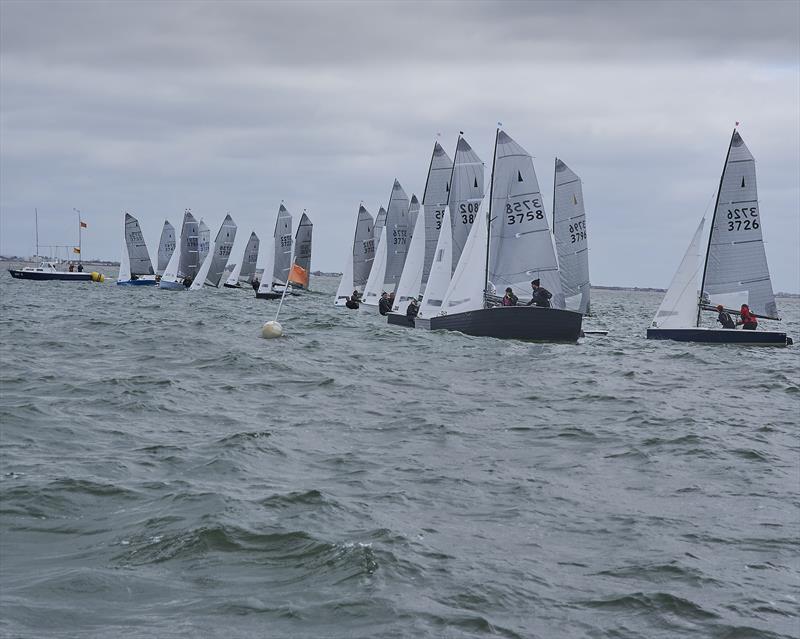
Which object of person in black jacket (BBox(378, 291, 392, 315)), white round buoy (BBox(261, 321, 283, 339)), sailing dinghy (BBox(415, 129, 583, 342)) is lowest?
white round buoy (BBox(261, 321, 283, 339))

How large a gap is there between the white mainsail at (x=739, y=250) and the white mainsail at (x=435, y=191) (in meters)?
12.1

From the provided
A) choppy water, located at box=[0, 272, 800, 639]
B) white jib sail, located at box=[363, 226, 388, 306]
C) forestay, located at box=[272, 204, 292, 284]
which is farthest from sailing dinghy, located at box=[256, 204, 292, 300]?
choppy water, located at box=[0, 272, 800, 639]

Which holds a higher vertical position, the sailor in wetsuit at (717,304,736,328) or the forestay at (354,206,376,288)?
the forestay at (354,206,376,288)

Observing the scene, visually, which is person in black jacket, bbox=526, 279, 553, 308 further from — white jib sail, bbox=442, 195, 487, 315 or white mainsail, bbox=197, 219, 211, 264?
white mainsail, bbox=197, 219, 211, 264

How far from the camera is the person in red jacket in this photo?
31.5m

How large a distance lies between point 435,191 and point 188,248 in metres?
37.6

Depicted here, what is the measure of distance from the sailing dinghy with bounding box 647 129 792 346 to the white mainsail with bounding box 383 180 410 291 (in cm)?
1602

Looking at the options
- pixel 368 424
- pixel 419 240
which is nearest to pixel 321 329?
pixel 419 240

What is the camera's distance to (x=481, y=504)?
972cm

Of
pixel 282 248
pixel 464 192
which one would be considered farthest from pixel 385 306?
pixel 282 248

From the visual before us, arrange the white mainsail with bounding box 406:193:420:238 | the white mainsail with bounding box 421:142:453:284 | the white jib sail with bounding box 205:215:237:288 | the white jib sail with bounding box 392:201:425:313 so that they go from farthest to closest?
the white jib sail with bounding box 205:215:237:288, the white mainsail with bounding box 406:193:420:238, the white mainsail with bounding box 421:142:453:284, the white jib sail with bounding box 392:201:425:313

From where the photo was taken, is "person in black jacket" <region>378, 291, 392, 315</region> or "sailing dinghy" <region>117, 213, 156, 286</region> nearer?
"person in black jacket" <region>378, 291, 392, 315</region>

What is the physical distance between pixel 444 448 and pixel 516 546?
13.8 ft

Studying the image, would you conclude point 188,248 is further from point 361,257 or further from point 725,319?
point 725,319
